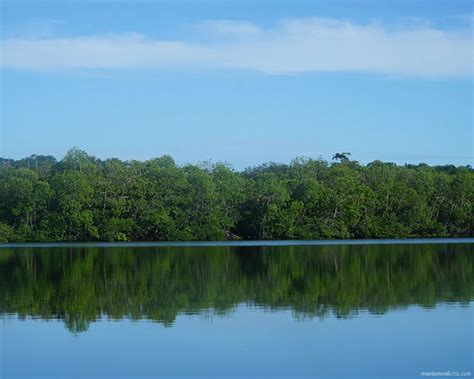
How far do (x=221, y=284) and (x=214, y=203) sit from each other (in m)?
44.8

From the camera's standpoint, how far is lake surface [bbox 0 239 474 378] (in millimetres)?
15914

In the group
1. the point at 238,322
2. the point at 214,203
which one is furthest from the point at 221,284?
the point at 214,203

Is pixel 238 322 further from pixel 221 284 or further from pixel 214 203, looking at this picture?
pixel 214 203

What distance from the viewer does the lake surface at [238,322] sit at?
627 inches

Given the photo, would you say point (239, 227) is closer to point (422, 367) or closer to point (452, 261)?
point (452, 261)

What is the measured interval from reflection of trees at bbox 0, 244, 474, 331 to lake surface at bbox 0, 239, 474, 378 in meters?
0.05

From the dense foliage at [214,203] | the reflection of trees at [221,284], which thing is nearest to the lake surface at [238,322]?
the reflection of trees at [221,284]

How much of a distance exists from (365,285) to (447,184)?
175ft

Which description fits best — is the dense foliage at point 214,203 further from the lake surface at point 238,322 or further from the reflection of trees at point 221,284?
the lake surface at point 238,322

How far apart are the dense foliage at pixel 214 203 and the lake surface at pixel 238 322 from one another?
35.5m

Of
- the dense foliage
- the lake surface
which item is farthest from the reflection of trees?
the dense foliage

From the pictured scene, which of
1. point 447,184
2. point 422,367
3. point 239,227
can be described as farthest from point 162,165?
point 422,367

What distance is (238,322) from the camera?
67.7 ft

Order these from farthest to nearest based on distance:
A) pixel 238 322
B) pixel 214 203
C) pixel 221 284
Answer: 1. pixel 214 203
2. pixel 221 284
3. pixel 238 322
